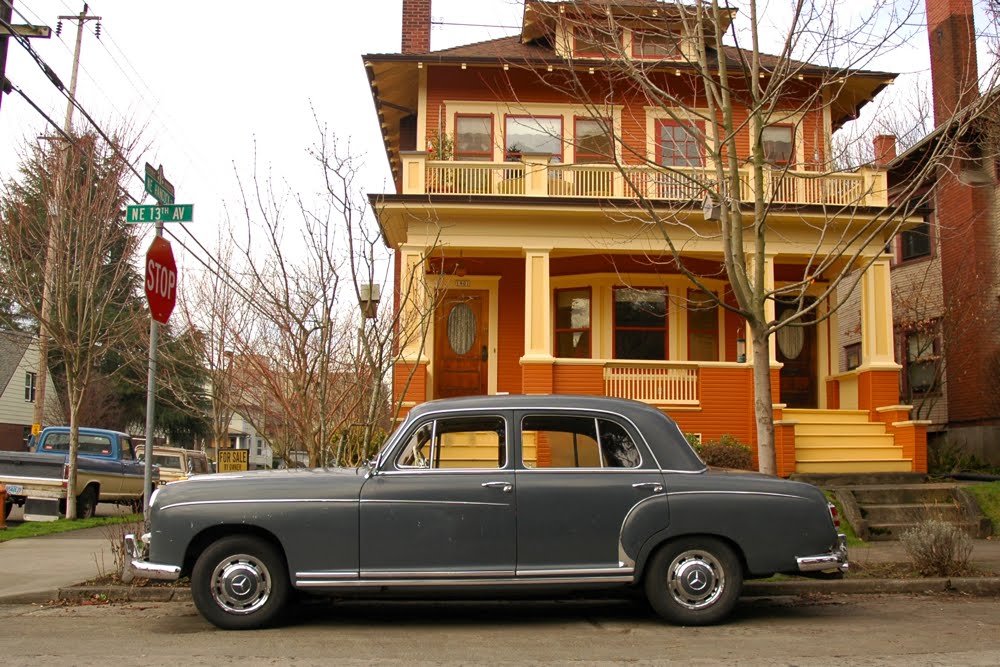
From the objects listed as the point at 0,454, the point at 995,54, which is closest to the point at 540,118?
the point at 995,54

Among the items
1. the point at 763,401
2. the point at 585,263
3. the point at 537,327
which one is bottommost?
the point at 763,401

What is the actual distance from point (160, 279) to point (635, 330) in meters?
11.2

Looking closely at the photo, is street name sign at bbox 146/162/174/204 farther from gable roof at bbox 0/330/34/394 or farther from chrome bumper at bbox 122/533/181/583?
gable roof at bbox 0/330/34/394

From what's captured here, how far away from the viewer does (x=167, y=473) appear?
23531 millimetres

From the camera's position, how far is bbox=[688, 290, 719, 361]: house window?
18.6 m

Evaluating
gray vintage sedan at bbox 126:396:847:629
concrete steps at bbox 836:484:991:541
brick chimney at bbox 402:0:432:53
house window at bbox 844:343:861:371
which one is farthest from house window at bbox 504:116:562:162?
gray vintage sedan at bbox 126:396:847:629

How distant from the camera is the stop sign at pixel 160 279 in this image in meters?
8.66

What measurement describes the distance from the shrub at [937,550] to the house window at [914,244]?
→ 553 inches

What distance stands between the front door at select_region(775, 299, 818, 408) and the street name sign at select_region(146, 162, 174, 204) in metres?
12.8

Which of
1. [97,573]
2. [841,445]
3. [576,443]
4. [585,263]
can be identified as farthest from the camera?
[585,263]

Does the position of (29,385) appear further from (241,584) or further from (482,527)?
(482,527)

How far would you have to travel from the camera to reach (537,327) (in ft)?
53.0

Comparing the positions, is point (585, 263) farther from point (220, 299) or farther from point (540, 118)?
point (220, 299)

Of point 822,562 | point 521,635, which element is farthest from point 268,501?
point 822,562
